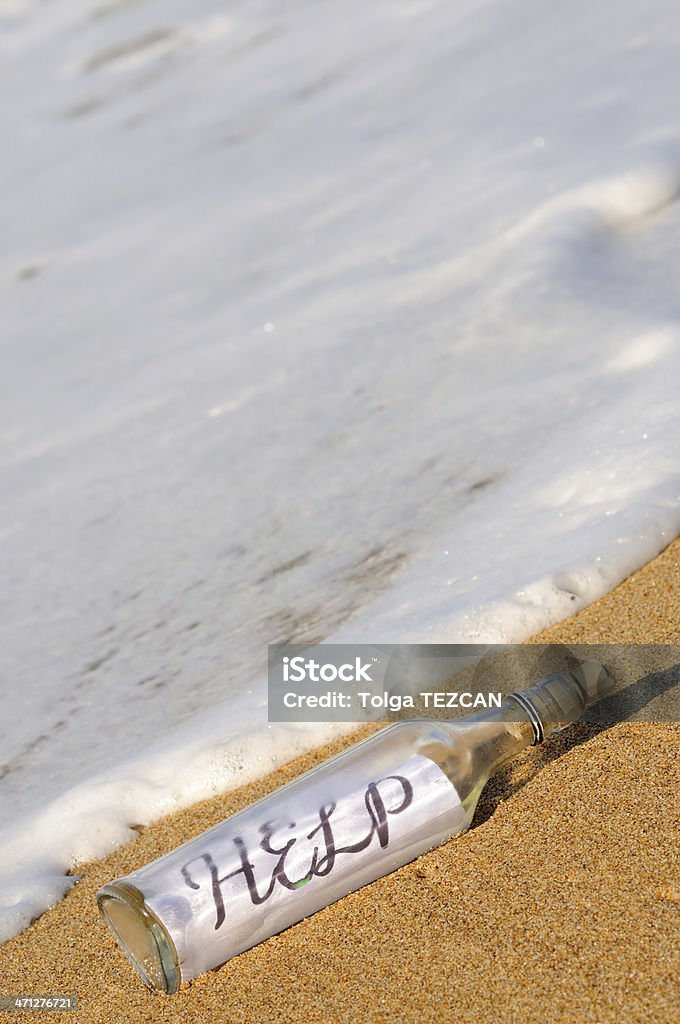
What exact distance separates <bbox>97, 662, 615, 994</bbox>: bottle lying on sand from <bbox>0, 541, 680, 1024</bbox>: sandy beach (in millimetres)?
36

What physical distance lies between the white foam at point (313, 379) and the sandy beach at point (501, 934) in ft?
0.96

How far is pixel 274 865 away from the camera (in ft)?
3.88

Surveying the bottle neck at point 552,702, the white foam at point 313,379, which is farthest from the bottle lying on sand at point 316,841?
the white foam at point 313,379

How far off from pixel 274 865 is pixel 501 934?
25 cm

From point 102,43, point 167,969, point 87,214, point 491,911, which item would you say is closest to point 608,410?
point 491,911

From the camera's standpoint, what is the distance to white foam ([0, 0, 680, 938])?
1.88 meters

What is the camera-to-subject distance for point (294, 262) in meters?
3.84

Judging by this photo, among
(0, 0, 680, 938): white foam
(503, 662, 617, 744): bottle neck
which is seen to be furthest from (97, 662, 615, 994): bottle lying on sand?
(0, 0, 680, 938): white foam

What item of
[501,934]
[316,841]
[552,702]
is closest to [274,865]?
[316,841]

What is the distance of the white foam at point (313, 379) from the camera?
188cm

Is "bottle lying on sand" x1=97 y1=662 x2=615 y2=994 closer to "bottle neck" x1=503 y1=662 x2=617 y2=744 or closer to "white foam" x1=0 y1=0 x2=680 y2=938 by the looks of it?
"bottle neck" x1=503 y1=662 x2=617 y2=744

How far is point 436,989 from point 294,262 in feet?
10.0

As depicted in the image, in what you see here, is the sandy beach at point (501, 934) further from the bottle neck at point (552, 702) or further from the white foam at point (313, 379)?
the white foam at point (313, 379)

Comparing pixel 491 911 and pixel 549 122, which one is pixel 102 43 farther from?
pixel 491 911
